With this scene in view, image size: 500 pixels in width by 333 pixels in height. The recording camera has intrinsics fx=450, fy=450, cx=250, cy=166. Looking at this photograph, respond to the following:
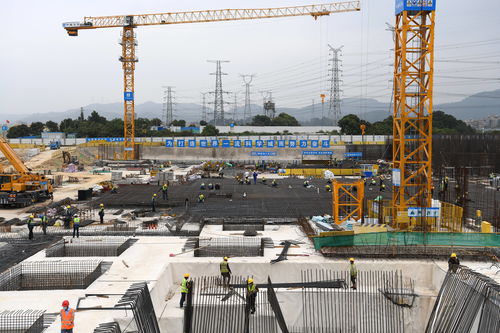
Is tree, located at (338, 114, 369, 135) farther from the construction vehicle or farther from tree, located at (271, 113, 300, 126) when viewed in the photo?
the construction vehicle

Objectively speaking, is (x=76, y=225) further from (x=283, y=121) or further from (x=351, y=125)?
(x=283, y=121)

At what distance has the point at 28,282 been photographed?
13938mm

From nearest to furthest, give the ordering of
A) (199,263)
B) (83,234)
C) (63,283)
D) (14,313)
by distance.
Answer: (14,313) < (63,283) < (199,263) < (83,234)

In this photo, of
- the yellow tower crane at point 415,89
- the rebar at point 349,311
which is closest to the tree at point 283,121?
the yellow tower crane at point 415,89

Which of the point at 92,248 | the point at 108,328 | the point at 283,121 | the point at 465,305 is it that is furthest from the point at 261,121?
the point at 108,328

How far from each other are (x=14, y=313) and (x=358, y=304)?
917 centimetres

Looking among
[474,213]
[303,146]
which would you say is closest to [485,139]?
[303,146]

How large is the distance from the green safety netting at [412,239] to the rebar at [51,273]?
7.77 metres

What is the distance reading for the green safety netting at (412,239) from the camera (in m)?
15.5

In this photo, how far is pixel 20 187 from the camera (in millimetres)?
25562

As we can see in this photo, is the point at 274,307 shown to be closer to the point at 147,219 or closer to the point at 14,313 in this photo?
the point at 14,313

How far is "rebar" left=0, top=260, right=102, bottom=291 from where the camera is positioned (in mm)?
13688

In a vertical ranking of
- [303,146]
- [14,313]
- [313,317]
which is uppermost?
[303,146]

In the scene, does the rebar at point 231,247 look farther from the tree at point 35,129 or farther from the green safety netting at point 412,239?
the tree at point 35,129
